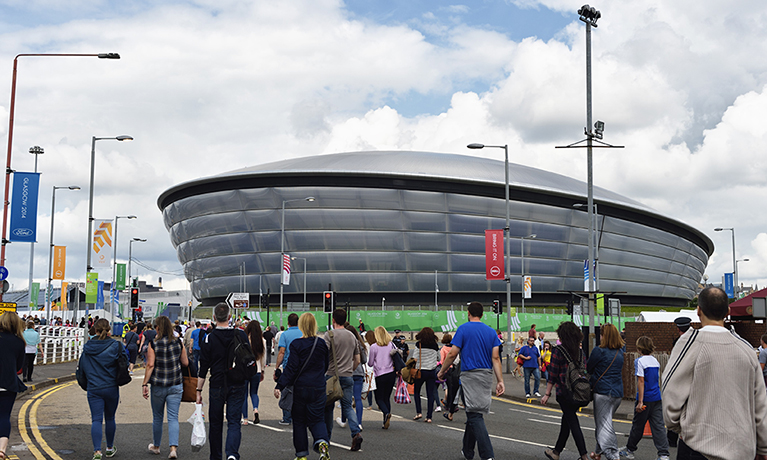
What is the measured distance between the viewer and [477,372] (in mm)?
9195

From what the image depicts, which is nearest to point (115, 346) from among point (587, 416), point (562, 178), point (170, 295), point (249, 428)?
point (249, 428)

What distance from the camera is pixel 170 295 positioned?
13162cm

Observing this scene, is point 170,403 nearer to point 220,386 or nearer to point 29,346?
point 220,386

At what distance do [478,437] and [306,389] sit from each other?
2.18 m

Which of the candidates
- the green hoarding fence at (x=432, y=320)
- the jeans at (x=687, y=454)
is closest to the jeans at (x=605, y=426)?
the jeans at (x=687, y=454)

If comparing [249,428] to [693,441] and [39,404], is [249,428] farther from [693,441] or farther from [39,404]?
[693,441]

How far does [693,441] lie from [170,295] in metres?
134

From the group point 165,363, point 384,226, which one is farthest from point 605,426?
point 384,226

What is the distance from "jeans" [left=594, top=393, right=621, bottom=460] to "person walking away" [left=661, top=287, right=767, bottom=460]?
17.1ft

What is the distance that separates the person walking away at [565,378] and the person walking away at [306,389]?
2.95m

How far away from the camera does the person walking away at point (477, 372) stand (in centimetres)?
894

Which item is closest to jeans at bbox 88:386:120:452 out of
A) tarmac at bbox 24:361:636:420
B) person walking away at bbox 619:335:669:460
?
person walking away at bbox 619:335:669:460

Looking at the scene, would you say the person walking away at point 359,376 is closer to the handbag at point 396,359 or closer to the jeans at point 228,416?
the handbag at point 396,359

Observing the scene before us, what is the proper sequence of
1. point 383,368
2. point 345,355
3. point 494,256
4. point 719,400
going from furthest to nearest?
point 494,256
point 383,368
point 345,355
point 719,400
